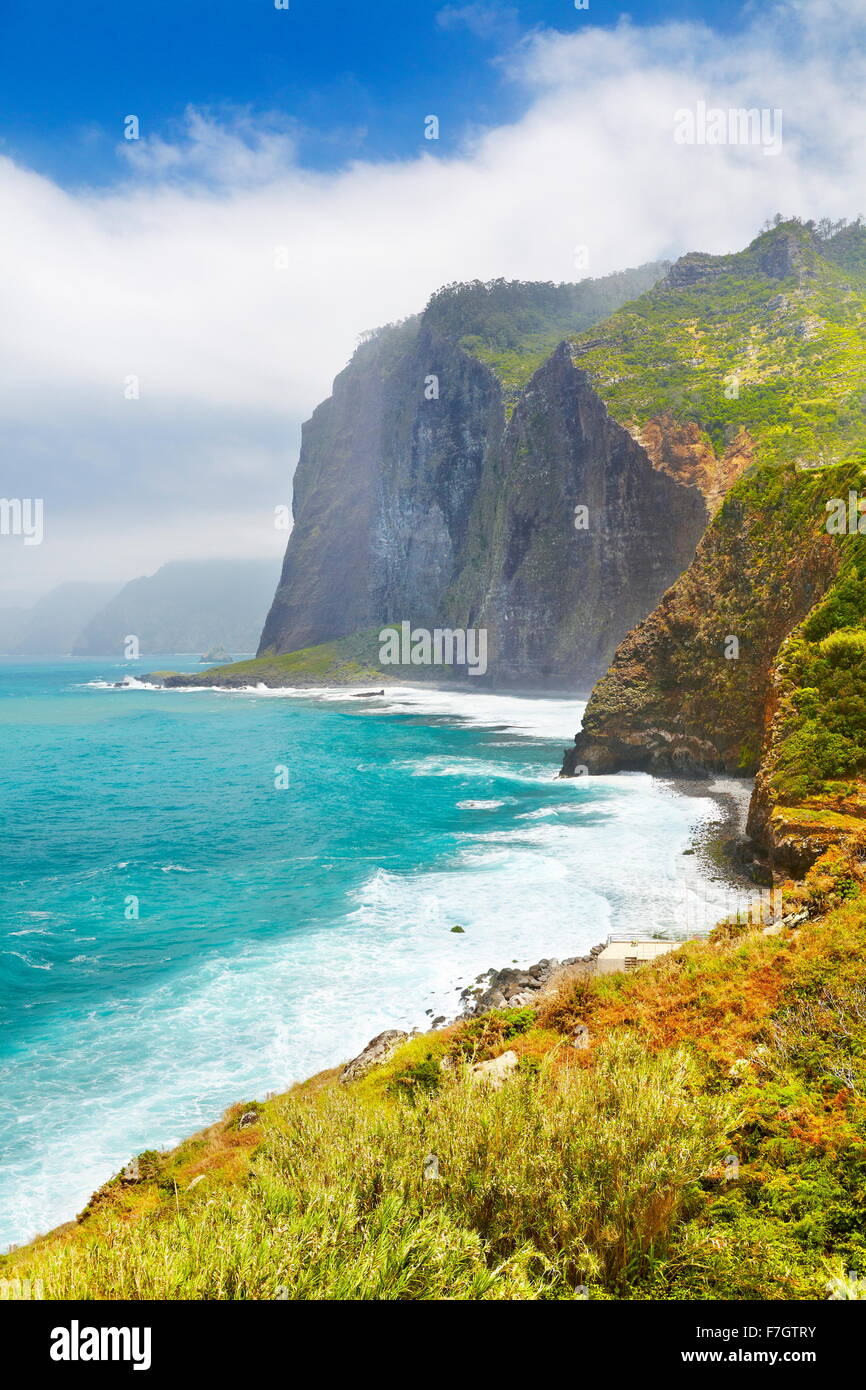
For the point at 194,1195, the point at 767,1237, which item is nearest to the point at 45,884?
the point at 194,1195

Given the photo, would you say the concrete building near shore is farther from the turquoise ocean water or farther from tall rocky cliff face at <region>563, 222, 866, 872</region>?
tall rocky cliff face at <region>563, 222, 866, 872</region>

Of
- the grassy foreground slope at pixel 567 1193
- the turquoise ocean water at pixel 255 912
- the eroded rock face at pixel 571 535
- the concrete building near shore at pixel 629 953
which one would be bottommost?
the turquoise ocean water at pixel 255 912

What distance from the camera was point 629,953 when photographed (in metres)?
18.8

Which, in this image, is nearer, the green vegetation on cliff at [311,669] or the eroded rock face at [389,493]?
the eroded rock face at [389,493]

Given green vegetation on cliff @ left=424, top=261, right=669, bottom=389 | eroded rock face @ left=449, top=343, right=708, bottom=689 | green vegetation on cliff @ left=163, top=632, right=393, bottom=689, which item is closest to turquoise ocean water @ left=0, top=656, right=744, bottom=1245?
eroded rock face @ left=449, top=343, right=708, bottom=689

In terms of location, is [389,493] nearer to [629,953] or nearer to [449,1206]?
[629,953]

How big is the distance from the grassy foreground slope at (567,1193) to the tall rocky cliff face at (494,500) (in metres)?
78.0

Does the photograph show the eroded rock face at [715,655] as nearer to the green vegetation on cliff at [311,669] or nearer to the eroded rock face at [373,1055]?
the eroded rock face at [373,1055]

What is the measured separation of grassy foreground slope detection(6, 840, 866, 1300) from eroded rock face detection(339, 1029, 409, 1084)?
340 cm

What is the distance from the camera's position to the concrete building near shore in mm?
17828

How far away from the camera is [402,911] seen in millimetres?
26281

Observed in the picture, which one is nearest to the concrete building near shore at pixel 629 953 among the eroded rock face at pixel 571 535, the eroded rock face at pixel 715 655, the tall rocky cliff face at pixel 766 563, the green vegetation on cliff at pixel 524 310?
the tall rocky cliff face at pixel 766 563

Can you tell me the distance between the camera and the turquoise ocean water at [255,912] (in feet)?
53.5
